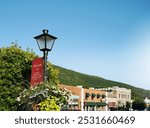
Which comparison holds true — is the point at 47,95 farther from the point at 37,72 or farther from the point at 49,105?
the point at 37,72

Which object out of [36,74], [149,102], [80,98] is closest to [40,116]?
[36,74]

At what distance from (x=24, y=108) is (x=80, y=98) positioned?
7574 cm

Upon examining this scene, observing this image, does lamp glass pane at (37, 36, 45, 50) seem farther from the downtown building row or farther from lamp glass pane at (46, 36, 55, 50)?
the downtown building row

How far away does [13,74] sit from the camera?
60.1 feet

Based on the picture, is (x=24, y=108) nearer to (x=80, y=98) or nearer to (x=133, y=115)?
(x=133, y=115)

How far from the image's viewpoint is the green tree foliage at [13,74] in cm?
1753

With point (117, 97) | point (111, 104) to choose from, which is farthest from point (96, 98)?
point (117, 97)

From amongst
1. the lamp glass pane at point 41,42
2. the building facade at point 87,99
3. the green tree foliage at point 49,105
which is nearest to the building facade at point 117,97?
the building facade at point 87,99

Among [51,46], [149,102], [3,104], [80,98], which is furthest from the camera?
[149,102]

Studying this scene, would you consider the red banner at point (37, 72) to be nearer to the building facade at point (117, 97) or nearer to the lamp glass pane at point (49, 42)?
the lamp glass pane at point (49, 42)

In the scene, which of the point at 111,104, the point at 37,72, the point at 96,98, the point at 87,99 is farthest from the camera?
the point at 111,104

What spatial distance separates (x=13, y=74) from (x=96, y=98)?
85.7 meters

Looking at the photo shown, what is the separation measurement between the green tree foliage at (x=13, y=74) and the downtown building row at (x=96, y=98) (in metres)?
36.0

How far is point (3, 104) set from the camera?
17312 mm
